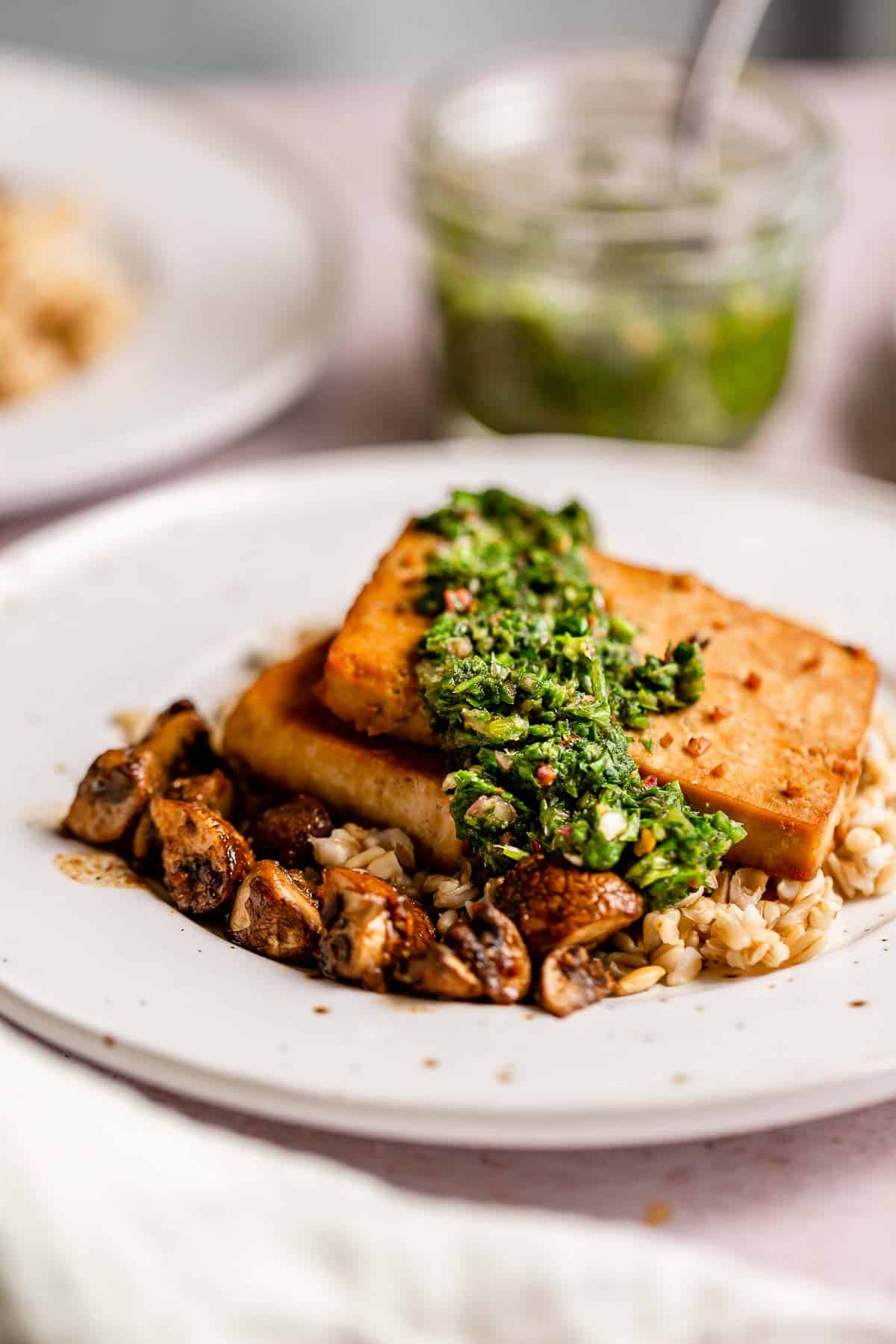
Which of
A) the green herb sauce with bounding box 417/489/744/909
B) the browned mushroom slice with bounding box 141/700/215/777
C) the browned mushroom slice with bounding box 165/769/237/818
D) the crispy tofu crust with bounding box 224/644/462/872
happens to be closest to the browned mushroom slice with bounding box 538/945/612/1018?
the green herb sauce with bounding box 417/489/744/909

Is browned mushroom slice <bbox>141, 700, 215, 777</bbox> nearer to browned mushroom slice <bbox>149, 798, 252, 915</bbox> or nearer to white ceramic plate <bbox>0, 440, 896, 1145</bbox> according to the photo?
white ceramic plate <bbox>0, 440, 896, 1145</bbox>

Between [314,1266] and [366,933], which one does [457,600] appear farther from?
[314,1266]

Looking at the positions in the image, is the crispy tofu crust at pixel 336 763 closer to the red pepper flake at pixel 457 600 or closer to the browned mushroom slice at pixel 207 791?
the browned mushroom slice at pixel 207 791

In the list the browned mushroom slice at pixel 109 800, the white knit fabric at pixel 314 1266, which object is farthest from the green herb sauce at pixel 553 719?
the white knit fabric at pixel 314 1266

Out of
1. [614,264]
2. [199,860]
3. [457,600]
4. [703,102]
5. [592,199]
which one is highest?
[703,102]

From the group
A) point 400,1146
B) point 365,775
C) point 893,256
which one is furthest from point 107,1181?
point 893,256

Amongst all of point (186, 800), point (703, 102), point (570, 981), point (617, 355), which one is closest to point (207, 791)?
point (186, 800)
